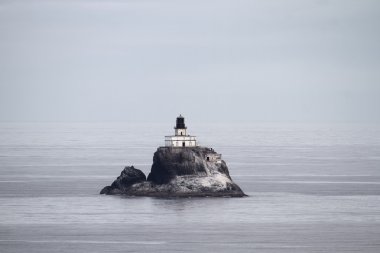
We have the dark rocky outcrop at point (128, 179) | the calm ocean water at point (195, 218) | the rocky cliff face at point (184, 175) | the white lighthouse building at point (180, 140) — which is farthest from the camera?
the white lighthouse building at point (180, 140)

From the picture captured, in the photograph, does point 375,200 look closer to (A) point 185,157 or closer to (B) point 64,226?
(A) point 185,157

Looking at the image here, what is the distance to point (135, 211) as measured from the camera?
11219 centimetres

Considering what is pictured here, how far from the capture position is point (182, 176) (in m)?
119

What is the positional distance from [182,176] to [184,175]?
0.23 meters

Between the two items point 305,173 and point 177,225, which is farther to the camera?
point 305,173

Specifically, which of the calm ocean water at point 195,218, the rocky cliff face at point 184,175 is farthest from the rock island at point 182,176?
the calm ocean water at point 195,218

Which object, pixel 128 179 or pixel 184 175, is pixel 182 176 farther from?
pixel 128 179

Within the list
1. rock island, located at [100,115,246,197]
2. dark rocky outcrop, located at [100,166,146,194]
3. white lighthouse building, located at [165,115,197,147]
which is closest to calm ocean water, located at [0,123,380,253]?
dark rocky outcrop, located at [100,166,146,194]

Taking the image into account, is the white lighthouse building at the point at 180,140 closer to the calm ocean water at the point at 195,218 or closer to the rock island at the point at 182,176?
the rock island at the point at 182,176

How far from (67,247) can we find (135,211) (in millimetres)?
20945

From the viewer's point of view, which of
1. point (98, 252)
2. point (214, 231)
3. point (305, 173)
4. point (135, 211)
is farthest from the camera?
point (305, 173)

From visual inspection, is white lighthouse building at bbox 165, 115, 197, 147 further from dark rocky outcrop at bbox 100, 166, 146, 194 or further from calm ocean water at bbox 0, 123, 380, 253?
calm ocean water at bbox 0, 123, 380, 253

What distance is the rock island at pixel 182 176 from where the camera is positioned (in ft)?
390

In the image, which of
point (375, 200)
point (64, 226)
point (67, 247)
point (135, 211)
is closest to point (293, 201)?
point (375, 200)
